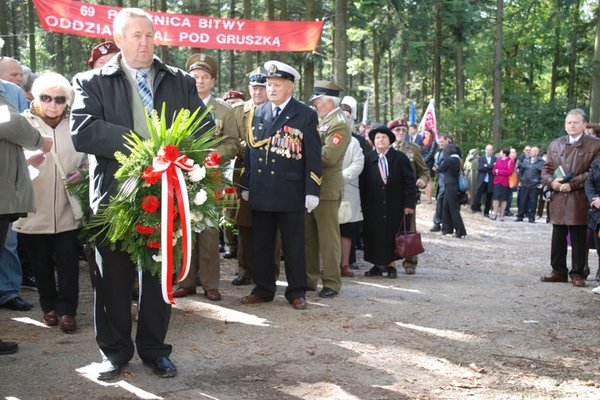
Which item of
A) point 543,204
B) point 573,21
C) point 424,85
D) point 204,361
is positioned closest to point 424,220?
point 543,204

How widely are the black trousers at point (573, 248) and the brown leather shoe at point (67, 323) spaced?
19.8 feet

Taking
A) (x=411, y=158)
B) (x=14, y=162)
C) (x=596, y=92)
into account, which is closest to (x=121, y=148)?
(x=14, y=162)

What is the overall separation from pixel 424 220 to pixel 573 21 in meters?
24.9

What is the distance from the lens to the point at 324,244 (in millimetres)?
7668

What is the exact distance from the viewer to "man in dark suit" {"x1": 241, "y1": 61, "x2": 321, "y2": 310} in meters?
6.82

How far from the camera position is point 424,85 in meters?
43.9

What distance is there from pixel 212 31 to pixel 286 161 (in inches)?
436

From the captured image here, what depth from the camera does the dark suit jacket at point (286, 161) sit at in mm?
6809

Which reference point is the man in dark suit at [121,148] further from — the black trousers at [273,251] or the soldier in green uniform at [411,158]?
the soldier in green uniform at [411,158]

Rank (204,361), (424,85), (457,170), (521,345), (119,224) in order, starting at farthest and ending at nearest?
1. (424,85)
2. (457,170)
3. (521,345)
4. (204,361)
5. (119,224)

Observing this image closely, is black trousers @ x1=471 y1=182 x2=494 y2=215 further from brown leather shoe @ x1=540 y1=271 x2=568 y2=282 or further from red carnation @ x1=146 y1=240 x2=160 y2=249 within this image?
red carnation @ x1=146 y1=240 x2=160 y2=249

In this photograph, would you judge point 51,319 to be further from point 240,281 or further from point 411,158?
point 411,158

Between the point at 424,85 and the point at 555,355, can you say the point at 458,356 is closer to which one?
the point at 555,355

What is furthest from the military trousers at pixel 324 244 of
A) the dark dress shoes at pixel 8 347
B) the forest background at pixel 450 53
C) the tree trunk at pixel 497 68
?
the tree trunk at pixel 497 68
